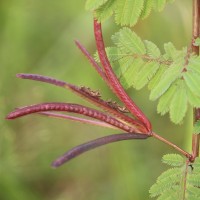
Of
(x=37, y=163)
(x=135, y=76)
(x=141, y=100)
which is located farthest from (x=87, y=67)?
(x=135, y=76)

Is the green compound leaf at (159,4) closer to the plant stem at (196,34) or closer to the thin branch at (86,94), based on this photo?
the plant stem at (196,34)

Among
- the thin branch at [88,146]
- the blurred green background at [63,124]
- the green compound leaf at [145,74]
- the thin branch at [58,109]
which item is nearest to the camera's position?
the thin branch at [88,146]

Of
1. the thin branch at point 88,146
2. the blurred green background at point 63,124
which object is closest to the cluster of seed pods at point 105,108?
the thin branch at point 88,146

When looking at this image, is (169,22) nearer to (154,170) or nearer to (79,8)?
(79,8)

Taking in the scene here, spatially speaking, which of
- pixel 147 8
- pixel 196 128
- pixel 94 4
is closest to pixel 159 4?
pixel 147 8

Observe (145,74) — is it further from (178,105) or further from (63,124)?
(63,124)

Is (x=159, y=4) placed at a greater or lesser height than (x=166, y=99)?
greater

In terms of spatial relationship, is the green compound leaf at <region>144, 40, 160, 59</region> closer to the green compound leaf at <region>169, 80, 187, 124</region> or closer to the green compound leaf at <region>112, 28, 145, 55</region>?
the green compound leaf at <region>112, 28, 145, 55</region>
